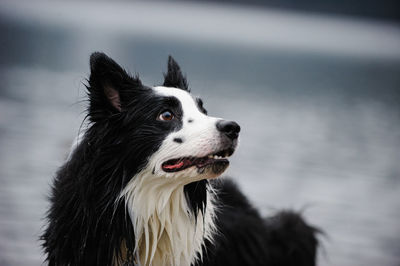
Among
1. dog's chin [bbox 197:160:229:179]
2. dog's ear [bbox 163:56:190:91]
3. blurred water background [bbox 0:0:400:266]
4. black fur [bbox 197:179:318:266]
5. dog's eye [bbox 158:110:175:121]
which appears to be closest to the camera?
dog's chin [bbox 197:160:229:179]

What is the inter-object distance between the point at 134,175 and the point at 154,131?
319 mm

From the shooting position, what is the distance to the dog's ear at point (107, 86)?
3.50 meters

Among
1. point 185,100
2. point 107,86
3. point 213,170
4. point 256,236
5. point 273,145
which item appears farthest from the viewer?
point 273,145

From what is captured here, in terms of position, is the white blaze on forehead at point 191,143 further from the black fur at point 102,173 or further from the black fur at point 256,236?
the black fur at point 256,236

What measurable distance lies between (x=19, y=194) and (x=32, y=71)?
1169 cm

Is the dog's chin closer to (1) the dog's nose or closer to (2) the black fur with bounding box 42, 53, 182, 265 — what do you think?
(1) the dog's nose

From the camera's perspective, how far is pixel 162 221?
365 cm

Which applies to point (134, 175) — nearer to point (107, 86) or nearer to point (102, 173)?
point (102, 173)

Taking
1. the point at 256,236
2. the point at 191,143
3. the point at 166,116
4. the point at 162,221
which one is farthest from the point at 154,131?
the point at 256,236

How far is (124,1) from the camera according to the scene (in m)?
135

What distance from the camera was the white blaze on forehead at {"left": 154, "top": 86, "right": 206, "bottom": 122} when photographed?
12.2ft

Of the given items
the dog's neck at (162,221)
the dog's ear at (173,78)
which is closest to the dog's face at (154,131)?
the dog's neck at (162,221)

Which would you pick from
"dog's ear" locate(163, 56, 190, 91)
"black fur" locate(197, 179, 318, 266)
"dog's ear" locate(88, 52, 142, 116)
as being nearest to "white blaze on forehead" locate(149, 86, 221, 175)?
"dog's ear" locate(88, 52, 142, 116)

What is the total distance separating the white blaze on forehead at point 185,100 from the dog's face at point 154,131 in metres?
0.02
